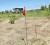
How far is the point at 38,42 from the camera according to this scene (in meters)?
9.60

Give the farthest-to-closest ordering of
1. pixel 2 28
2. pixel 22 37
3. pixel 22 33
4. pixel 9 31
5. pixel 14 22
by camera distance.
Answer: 1. pixel 14 22
2. pixel 2 28
3. pixel 9 31
4. pixel 22 33
5. pixel 22 37

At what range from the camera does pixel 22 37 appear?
1036 centimetres

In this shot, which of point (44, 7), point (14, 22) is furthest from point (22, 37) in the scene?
point (44, 7)

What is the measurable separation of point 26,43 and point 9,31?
8.55 feet

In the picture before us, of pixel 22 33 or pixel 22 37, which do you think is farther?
pixel 22 33

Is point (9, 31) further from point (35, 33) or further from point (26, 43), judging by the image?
point (26, 43)

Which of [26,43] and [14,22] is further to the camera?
[14,22]

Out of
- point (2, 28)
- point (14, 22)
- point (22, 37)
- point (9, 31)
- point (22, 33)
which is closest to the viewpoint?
point (22, 37)

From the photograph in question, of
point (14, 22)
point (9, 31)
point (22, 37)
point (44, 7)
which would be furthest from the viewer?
point (44, 7)

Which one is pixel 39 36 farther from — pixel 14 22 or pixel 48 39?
pixel 14 22

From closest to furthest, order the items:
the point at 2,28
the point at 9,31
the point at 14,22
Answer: the point at 9,31
the point at 2,28
the point at 14,22

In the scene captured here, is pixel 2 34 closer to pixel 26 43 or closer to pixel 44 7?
pixel 26 43

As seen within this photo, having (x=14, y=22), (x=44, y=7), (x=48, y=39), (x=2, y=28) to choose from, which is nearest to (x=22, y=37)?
(x=48, y=39)

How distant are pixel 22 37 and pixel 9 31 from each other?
1.81 m
